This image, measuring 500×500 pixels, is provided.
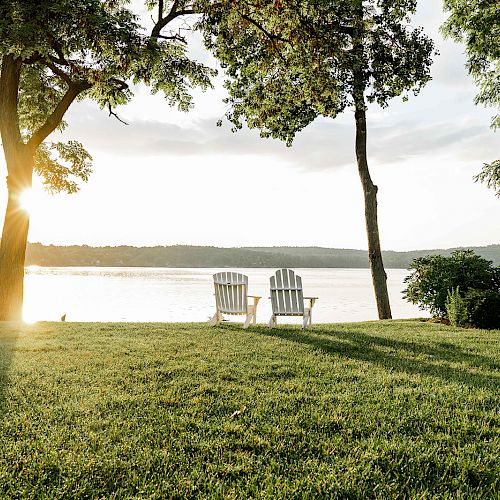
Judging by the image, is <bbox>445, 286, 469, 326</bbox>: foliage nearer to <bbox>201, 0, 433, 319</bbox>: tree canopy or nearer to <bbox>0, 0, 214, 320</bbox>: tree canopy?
<bbox>201, 0, 433, 319</bbox>: tree canopy

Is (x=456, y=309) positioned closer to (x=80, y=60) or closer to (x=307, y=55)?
(x=307, y=55)

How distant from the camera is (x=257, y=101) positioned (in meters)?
15.0

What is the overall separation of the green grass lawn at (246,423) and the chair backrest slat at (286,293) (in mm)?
2188

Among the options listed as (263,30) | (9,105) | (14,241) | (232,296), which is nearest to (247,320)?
(232,296)

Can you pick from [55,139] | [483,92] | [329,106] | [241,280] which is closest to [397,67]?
[329,106]

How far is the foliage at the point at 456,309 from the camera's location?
1013cm

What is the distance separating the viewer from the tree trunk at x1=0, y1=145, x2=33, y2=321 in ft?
37.8

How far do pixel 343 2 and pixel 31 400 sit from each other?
1270 cm

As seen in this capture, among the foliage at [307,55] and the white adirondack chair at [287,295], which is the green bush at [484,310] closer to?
the white adirondack chair at [287,295]

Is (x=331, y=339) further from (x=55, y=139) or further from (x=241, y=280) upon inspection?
(x=55, y=139)

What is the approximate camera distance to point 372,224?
13836 mm

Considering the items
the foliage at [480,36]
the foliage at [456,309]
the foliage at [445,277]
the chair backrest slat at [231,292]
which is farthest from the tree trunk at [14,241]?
the foliage at [480,36]

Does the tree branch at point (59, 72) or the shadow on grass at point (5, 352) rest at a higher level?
the tree branch at point (59, 72)

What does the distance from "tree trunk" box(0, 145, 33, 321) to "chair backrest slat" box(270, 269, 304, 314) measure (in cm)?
719
